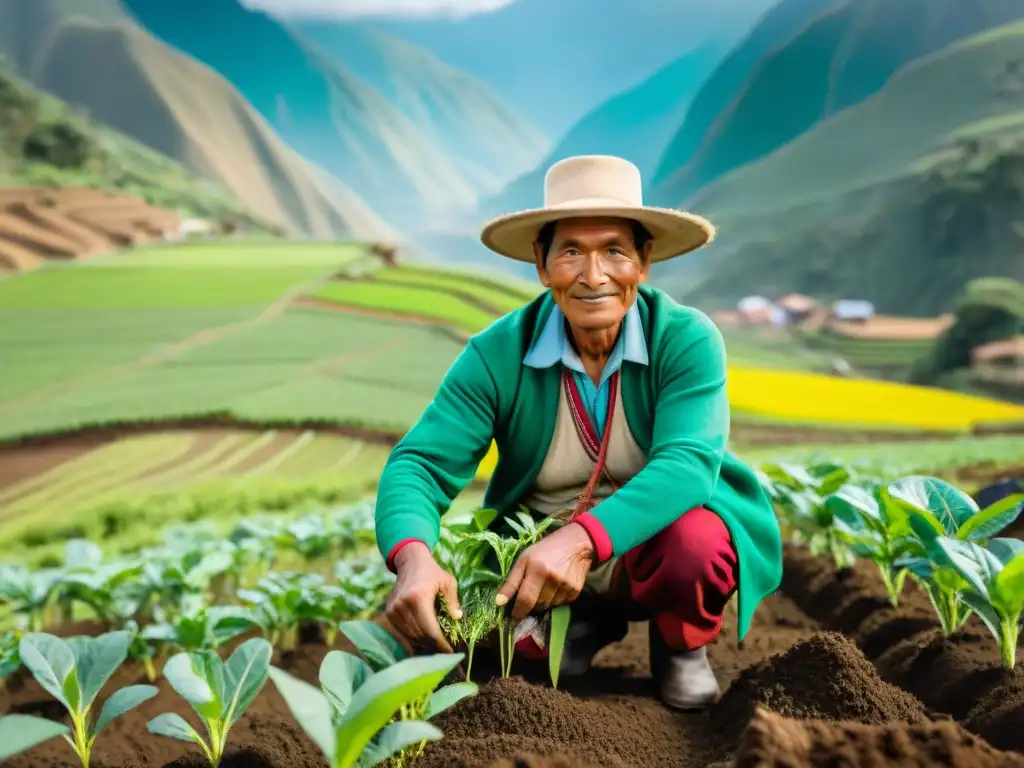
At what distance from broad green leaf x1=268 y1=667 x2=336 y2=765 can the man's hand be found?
52 centimetres

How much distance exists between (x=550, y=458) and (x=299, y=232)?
16.3 ft

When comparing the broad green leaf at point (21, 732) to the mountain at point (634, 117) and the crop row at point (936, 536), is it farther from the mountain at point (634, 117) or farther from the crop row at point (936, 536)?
the mountain at point (634, 117)

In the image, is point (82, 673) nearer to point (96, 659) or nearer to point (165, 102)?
point (96, 659)

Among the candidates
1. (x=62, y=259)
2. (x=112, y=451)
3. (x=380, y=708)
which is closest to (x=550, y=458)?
(x=380, y=708)

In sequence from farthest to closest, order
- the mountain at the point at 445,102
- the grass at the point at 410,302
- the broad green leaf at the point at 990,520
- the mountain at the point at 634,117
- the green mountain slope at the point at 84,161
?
the mountain at the point at 634,117 → the mountain at the point at 445,102 → the grass at the point at 410,302 → the green mountain slope at the point at 84,161 → the broad green leaf at the point at 990,520

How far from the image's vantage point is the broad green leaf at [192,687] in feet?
3.54

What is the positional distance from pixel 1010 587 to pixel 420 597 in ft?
2.90

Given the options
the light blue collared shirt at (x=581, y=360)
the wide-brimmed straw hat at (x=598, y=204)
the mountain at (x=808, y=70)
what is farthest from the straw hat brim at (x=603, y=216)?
the mountain at (x=808, y=70)

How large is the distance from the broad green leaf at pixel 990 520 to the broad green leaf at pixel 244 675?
1181 millimetres

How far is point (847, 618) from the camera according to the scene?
2.13 metres

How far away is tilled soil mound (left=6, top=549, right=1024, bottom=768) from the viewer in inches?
36.3

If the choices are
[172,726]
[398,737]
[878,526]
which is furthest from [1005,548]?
[172,726]

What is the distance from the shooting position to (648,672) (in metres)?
1.92

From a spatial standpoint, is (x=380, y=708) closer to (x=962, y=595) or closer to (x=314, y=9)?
(x=962, y=595)
